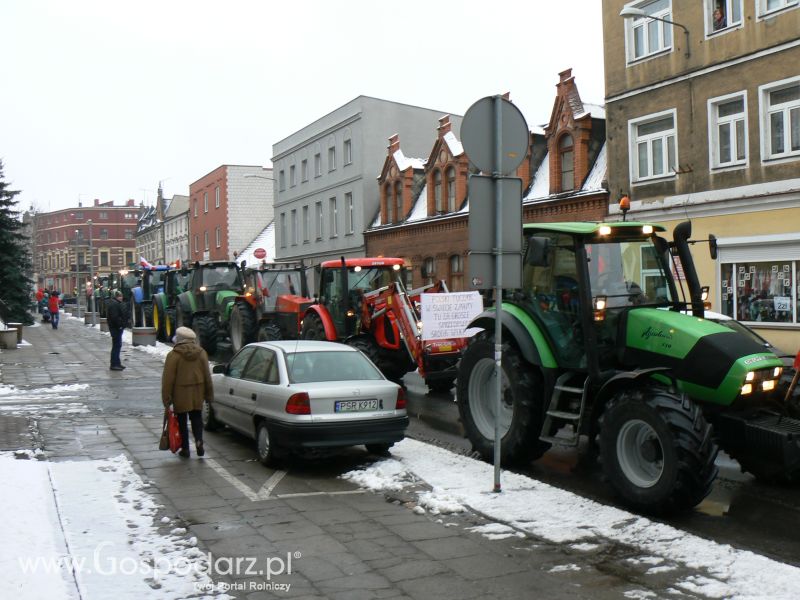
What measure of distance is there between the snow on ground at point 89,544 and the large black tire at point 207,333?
46.5 feet

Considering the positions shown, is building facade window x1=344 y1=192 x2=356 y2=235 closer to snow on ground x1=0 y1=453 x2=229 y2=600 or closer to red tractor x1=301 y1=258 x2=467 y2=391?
red tractor x1=301 y1=258 x2=467 y2=391

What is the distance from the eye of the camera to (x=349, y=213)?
3978 cm

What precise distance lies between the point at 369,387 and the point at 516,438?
1.68 m

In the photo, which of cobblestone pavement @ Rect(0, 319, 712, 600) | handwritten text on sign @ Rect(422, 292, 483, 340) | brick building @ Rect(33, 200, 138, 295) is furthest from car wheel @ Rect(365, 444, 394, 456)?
brick building @ Rect(33, 200, 138, 295)

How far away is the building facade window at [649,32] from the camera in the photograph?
69.7ft

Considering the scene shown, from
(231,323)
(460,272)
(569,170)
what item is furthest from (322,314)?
(460,272)

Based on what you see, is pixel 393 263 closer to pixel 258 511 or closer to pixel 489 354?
pixel 489 354

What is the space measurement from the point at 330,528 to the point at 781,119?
1639 cm

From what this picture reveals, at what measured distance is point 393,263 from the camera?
1530cm

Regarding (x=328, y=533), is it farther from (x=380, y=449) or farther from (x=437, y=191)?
(x=437, y=191)

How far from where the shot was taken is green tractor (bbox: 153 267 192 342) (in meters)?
25.5

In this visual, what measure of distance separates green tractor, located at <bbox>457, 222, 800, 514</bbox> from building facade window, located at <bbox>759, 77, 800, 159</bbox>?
1072cm

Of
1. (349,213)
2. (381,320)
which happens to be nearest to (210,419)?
(381,320)

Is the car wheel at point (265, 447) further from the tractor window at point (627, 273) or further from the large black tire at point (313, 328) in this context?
the large black tire at point (313, 328)
